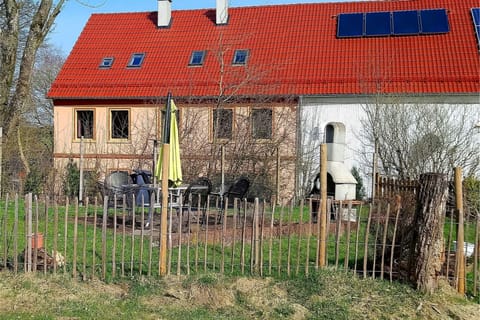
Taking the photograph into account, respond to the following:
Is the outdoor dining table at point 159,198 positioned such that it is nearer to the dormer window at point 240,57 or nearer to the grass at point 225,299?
the grass at point 225,299

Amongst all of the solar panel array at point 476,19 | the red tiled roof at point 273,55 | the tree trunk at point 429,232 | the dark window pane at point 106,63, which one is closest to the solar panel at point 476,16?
the solar panel array at point 476,19

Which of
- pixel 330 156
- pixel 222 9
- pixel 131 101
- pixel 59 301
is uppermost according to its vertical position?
pixel 222 9

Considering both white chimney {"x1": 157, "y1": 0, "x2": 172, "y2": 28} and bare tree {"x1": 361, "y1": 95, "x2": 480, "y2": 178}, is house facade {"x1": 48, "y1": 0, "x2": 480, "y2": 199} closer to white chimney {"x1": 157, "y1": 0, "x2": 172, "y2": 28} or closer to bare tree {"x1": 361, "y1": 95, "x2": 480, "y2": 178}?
white chimney {"x1": 157, "y1": 0, "x2": 172, "y2": 28}

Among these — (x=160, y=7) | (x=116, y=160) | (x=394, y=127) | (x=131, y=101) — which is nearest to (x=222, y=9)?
(x=160, y=7)

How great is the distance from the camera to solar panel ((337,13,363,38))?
66.2 feet

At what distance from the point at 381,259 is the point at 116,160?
15.0 metres

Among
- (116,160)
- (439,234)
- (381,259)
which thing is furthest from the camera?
(116,160)

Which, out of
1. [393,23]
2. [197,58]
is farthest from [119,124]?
[393,23]

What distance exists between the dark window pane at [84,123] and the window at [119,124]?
98 cm

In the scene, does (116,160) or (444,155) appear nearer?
(444,155)

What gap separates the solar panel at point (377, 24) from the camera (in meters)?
19.8

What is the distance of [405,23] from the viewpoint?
1989 centimetres

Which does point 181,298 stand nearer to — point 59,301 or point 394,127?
point 59,301

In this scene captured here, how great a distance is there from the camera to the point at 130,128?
67.3 feet
